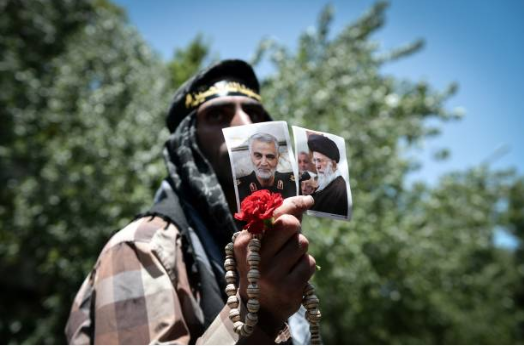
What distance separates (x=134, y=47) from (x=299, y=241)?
875 cm

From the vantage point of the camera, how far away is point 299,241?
3.79ft

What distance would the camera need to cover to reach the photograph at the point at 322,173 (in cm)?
131

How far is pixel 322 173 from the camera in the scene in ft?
4.33

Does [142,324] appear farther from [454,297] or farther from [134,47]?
[454,297]

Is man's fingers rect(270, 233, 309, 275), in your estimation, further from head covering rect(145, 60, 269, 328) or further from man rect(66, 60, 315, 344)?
head covering rect(145, 60, 269, 328)

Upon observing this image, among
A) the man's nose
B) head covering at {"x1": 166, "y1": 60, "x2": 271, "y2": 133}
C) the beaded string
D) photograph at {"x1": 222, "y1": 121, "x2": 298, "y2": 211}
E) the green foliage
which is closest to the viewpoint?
the beaded string

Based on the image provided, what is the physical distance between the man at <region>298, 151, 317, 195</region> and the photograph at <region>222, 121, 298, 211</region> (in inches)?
1.3

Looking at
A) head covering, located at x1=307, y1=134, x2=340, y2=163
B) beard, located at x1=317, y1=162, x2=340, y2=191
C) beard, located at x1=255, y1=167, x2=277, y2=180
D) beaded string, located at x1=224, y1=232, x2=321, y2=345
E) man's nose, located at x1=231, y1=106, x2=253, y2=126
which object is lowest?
beaded string, located at x1=224, y1=232, x2=321, y2=345

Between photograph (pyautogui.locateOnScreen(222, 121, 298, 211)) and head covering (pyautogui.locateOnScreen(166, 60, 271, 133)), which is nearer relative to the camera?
photograph (pyautogui.locateOnScreen(222, 121, 298, 211))

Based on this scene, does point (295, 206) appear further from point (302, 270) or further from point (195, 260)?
point (195, 260)

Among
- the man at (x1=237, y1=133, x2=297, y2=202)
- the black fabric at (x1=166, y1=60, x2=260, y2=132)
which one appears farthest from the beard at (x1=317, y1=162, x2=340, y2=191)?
the black fabric at (x1=166, y1=60, x2=260, y2=132)

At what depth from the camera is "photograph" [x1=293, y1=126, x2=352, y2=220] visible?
4.29 feet

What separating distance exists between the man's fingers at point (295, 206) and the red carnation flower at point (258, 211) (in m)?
0.03

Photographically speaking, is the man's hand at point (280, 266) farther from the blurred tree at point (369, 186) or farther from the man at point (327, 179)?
the blurred tree at point (369, 186)
